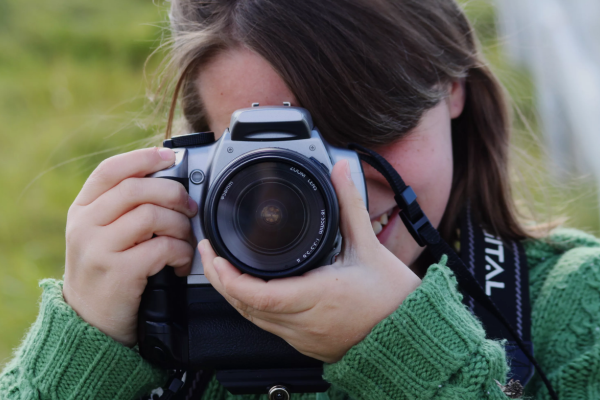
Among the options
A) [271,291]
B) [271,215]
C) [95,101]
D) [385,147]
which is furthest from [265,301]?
[95,101]

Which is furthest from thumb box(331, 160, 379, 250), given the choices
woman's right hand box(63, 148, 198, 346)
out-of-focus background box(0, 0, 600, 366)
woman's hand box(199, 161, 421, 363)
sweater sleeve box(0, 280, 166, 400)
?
out-of-focus background box(0, 0, 600, 366)

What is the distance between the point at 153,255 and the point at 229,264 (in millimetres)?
141

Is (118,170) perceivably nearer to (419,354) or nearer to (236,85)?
(236,85)

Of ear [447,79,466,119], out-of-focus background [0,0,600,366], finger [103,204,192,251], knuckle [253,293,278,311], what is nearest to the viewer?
knuckle [253,293,278,311]

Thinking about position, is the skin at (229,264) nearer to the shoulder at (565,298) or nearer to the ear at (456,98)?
the ear at (456,98)

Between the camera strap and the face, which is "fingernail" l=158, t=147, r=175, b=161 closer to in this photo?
the face

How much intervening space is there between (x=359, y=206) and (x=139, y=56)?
1970mm

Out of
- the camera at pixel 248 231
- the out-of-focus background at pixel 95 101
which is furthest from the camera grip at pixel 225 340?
the out-of-focus background at pixel 95 101

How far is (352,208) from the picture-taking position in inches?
32.8

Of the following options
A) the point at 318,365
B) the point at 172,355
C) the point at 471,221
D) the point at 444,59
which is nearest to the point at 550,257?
the point at 471,221

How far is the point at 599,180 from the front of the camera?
1.97m

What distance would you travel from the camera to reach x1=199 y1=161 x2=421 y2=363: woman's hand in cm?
80

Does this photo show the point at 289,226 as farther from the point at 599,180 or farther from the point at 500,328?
the point at 599,180

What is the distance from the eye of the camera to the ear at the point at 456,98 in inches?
46.0
